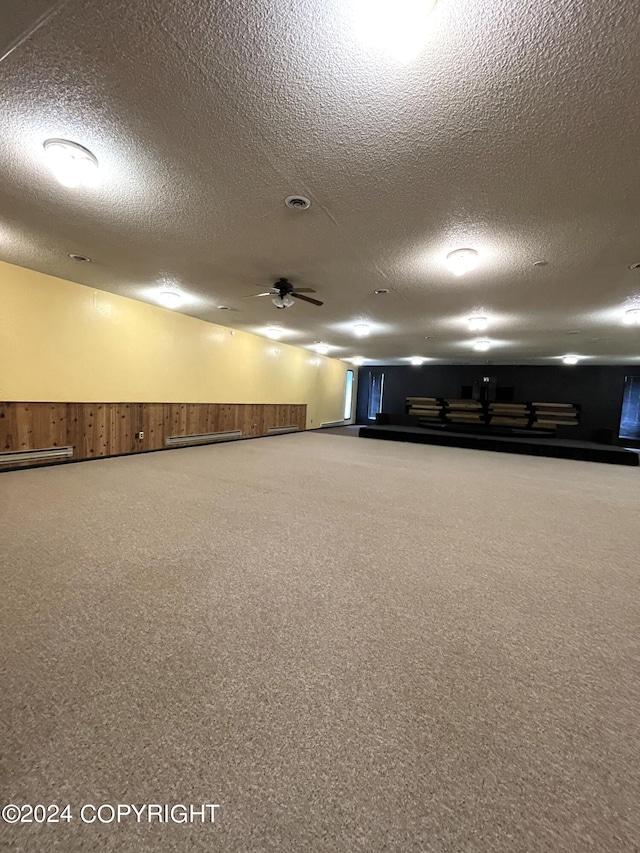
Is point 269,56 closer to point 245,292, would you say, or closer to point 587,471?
point 245,292

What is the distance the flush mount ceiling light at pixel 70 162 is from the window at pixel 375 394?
1168 centimetres

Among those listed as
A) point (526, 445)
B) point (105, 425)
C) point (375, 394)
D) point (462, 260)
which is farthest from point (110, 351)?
point (375, 394)

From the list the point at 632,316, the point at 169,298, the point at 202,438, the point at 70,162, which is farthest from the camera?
the point at 202,438

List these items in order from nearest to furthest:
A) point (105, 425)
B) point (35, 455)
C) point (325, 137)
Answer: point (325, 137), point (35, 455), point (105, 425)

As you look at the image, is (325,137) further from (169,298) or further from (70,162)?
(169,298)

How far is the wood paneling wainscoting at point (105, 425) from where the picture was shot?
4.40 meters

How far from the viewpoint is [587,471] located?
20.1 ft

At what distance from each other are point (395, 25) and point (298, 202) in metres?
1.30

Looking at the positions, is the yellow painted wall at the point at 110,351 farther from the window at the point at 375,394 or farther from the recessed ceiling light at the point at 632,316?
the recessed ceiling light at the point at 632,316

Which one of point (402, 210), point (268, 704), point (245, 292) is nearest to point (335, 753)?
point (268, 704)

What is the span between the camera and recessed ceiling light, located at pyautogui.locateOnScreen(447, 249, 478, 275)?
3158 mm

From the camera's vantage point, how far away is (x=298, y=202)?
250 centimetres

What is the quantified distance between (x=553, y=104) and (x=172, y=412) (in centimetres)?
647

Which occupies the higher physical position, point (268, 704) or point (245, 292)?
point (245, 292)
